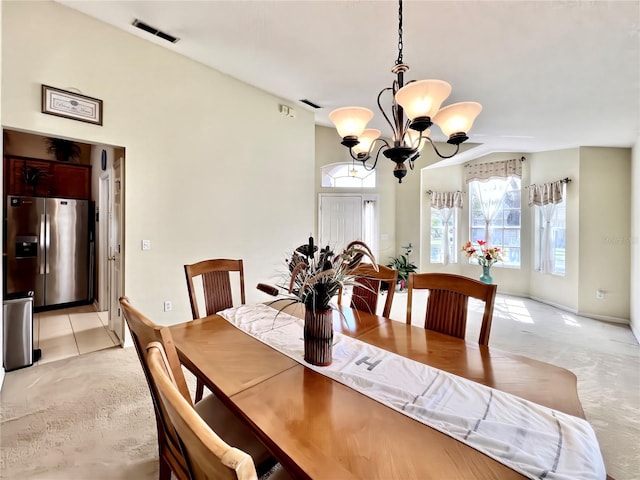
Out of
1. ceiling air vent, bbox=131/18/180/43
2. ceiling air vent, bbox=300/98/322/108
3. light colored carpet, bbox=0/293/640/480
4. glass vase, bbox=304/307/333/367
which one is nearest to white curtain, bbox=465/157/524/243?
light colored carpet, bbox=0/293/640/480

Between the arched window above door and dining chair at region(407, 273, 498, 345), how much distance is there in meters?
4.30

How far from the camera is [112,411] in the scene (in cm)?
202


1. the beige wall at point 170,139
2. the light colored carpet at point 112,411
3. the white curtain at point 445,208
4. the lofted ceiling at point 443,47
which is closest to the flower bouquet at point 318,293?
the light colored carpet at point 112,411

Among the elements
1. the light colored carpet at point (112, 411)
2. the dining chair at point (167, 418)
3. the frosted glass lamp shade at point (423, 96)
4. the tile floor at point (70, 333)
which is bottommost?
the light colored carpet at point (112, 411)

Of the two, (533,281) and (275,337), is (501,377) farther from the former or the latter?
(533,281)

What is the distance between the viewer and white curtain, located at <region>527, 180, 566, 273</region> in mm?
4906

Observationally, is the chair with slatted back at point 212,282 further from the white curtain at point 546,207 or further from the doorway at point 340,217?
the white curtain at point 546,207

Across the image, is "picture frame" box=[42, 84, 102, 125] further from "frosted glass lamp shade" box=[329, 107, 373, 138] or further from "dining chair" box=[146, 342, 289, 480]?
"dining chair" box=[146, 342, 289, 480]

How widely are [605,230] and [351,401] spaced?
18.0 feet

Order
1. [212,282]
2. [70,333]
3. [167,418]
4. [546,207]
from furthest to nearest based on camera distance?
[546,207] < [70,333] < [212,282] < [167,418]

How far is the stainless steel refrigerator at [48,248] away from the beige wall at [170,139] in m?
2.26

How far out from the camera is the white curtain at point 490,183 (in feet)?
18.5

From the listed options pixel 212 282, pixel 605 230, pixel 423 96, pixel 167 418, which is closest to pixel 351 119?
pixel 423 96

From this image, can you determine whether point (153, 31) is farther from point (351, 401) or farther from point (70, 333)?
point (351, 401)
